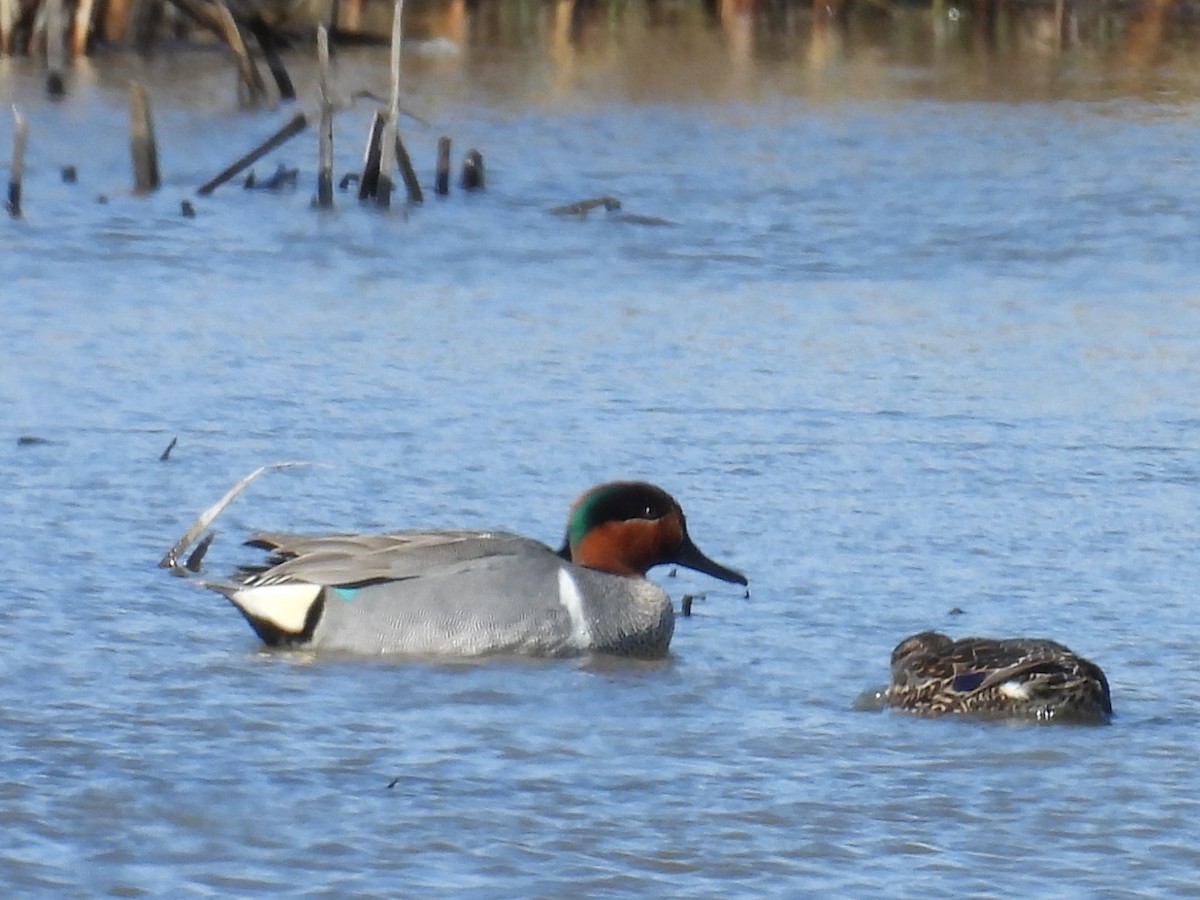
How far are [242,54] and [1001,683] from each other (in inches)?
508

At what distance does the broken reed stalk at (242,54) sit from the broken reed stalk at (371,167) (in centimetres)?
358

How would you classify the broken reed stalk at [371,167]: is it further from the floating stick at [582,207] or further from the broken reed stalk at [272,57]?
the broken reed stalk at [272,57]

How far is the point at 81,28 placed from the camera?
21531 millimetres

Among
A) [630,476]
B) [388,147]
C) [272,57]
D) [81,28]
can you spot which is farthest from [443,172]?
[81,28]

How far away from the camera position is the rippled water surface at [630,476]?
474cm

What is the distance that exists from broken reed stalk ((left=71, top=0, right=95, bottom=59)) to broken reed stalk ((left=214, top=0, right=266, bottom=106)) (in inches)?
131

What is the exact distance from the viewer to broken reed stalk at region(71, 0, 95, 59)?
21281mm

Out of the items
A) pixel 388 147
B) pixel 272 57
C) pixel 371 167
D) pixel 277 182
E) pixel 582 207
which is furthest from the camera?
pixel 272 57

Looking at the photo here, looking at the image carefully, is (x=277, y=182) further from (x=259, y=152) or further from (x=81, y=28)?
(x=81, y=28)

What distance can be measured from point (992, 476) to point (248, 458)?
2.37 m

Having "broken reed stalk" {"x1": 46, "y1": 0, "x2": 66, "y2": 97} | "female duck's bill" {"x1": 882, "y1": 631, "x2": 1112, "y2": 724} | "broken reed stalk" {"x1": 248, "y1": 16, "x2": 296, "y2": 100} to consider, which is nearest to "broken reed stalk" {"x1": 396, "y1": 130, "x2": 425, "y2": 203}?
"broken reed stalk" {"x1": 248, "y1": 16, "x2": 296, "y2": 100}

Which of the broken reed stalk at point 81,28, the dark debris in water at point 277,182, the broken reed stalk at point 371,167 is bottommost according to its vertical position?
the dark debris in water at point 277,182

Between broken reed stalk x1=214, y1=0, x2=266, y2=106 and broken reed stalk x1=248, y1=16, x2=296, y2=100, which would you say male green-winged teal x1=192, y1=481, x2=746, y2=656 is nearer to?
broken reed stalk x1=214, y1=0, x2=266, y2=106

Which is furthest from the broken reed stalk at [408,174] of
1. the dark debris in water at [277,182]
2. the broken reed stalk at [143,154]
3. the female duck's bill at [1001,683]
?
the female duck's bill at [1001,683]
